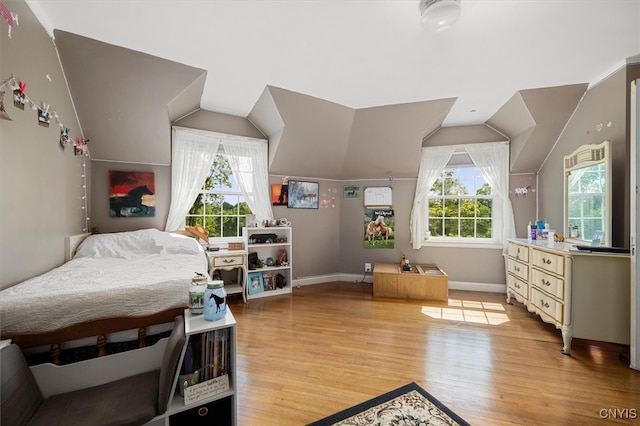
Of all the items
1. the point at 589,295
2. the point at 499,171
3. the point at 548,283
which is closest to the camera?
the point at 589,295

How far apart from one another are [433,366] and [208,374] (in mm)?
1680

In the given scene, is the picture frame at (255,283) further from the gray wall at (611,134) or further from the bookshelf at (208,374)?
the gray wall at (611,134)

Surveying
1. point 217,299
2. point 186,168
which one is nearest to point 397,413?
point 217,299

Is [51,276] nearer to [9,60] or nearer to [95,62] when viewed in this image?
[9,60]

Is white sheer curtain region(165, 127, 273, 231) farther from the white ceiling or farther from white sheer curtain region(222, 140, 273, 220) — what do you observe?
the white ceiling

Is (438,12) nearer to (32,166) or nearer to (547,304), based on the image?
(547,304)

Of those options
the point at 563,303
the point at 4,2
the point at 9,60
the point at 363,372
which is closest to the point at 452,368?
the point at 363,372

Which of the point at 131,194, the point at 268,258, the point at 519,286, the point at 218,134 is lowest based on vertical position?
the point at 519,286

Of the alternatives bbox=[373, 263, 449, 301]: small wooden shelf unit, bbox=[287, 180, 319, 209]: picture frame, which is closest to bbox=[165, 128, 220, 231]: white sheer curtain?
bbox=[287, 180, 319, 209]: picture frame

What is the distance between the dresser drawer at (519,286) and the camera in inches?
109

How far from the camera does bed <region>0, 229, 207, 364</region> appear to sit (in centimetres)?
114

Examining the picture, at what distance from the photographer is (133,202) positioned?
302 centimetres

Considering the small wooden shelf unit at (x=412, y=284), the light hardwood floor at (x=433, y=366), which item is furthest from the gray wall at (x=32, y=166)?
the small wooden shelf unit at (x=412, y=284)

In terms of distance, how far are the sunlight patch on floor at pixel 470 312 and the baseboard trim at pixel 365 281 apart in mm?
544
